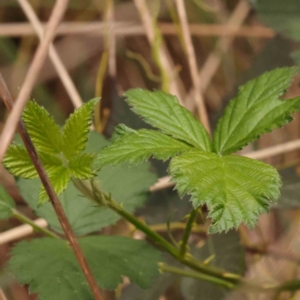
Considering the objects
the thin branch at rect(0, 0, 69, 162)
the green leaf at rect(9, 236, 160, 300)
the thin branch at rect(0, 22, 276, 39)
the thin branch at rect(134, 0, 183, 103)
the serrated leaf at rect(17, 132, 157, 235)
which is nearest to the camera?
the thin branch at rect(0, 0, 69, 162)

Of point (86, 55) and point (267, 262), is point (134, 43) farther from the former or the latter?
point (267, 262)

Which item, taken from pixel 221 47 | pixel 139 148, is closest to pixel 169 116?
pixel 139 148

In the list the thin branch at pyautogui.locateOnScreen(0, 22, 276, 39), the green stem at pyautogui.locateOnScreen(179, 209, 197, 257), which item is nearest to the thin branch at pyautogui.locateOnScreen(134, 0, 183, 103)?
the thin branch at pyautogui.locateOnScreen(0, 22, 276, 39)

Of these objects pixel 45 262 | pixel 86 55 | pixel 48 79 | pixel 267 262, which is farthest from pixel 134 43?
pixel 45 262

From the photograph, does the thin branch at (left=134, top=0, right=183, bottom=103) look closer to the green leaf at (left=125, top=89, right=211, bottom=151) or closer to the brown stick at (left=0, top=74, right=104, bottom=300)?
the green leaf at (left=125, top=89, right=211, bottom=151)

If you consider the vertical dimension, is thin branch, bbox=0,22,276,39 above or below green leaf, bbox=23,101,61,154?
above

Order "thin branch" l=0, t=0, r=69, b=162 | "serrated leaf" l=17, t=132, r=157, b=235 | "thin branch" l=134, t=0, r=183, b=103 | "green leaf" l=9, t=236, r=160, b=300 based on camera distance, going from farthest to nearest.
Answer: "thin branch" l=134, t=0, r=183, b=103, "serrated leaf" l=17, t=132, r=157, b=235, "green leaf" l=9, t=236, r=160, b=300, "thin branch" l=0, t=0, r=69, b=162

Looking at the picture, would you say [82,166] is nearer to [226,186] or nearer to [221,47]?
[226,186]
